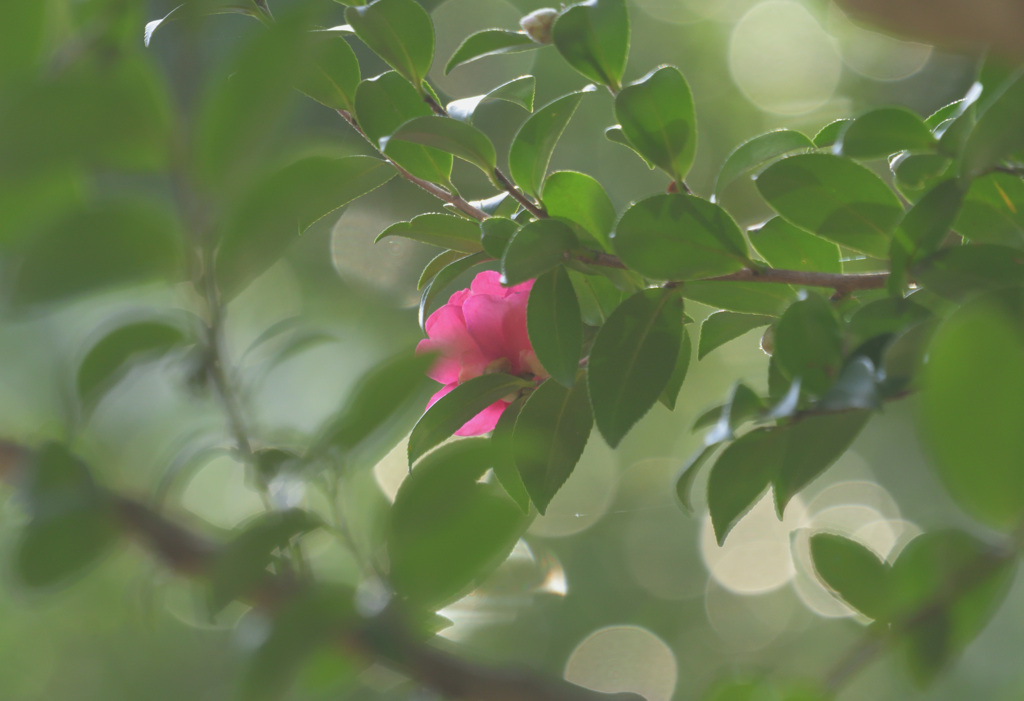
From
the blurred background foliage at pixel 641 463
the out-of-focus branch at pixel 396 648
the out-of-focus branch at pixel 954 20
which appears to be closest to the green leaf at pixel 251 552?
the out-of-focus branch at pixel 396 648

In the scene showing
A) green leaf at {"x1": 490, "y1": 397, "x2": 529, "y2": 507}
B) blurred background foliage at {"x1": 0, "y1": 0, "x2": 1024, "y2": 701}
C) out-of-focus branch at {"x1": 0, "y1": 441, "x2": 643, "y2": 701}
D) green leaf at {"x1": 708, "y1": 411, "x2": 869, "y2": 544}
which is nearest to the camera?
out-of-focus branch at {"x1": 0, "y1": 441, "x2": 643, "y2": 701}

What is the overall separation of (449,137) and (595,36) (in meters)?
0.07

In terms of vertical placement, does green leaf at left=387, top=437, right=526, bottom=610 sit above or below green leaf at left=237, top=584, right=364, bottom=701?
above

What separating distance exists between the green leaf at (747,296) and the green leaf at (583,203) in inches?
1.6

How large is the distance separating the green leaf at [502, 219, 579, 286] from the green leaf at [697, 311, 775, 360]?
8 centimetres

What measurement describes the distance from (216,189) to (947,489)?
4.5 inches

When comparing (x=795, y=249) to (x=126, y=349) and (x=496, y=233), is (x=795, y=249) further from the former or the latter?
(x=126, y=349)

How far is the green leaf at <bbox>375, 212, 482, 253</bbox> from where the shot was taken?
1.08 ft

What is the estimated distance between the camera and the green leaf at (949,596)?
134mm

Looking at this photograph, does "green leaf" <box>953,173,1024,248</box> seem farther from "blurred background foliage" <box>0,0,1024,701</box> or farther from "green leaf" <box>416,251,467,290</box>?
"blurred background foliage" <box>0,0,1024,701</box>

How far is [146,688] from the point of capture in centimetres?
200

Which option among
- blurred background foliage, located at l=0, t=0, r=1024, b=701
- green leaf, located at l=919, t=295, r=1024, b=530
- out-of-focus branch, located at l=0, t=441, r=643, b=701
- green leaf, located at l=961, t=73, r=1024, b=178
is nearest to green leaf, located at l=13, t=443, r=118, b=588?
out-of-focus branch, located at l=0, t=441, r=643, b=701

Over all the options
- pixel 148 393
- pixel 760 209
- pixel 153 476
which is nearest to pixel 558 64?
pixel 760 209

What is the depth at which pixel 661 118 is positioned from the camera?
11.9 inches
